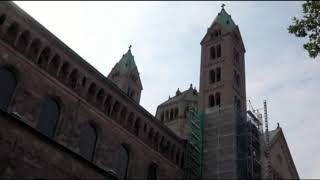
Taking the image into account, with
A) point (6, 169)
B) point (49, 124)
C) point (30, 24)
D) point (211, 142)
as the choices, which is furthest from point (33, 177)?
point (211, 142)

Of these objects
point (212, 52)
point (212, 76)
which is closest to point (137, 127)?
point (212, 76)

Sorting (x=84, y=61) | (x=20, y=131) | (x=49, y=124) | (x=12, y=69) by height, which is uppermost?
(x=84, y=61)

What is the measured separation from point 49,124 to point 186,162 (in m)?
11.1

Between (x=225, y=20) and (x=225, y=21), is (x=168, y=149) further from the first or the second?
(x=225, y=20)

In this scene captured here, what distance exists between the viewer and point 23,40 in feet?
65.3

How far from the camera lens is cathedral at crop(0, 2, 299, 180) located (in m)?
17.8

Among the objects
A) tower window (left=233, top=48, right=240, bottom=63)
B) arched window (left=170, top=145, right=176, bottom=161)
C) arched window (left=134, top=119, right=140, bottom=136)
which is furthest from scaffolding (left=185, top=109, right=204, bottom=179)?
tower window (left=233, top=48, right=240, bottom=63)

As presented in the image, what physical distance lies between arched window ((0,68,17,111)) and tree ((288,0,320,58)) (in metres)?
12.4

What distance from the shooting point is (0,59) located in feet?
61.1

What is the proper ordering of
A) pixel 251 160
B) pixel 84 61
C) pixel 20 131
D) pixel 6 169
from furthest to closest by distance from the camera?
pixel 251 160
pixel 84 61
pixel 20 131
pixel 6 169

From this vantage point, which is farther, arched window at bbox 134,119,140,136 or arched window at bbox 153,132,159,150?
arched window at bbox 153,132,159,150

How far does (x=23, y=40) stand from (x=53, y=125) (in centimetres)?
413

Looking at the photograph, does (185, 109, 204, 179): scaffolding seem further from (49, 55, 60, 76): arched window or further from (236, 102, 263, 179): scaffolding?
(49, 55, 60, 76): arched window

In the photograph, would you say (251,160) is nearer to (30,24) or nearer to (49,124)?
(49,124)
